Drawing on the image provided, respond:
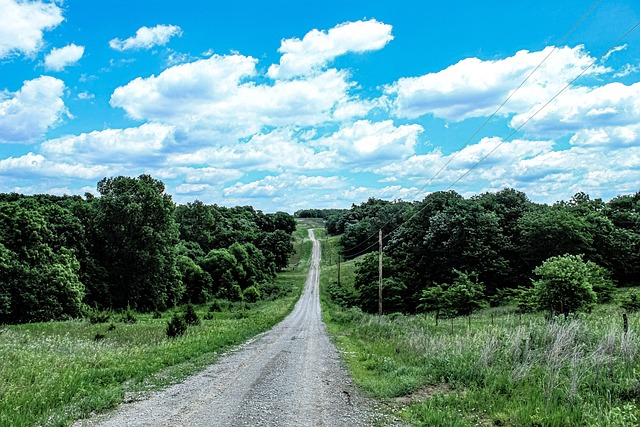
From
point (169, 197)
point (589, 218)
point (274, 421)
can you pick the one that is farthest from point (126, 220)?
point (589, 218)

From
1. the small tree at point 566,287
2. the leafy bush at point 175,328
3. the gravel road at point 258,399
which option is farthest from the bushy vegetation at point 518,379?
the leafy bush at point 175,328

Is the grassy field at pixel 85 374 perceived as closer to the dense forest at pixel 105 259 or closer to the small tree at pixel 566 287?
the small tree at pixel 566 287

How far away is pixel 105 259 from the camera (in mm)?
49219

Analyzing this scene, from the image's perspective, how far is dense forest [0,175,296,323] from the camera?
118 feet

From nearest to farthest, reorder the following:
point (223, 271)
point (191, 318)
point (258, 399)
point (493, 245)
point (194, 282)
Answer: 1. point (258, 399)
2. point (191, 318)
3. point (493, 245)
4. point (194, 282)
5. point (223, 271)

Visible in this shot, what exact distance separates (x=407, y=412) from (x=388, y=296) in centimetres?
4841

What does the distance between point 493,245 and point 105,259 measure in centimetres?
4944

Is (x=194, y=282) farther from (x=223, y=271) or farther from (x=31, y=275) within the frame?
(x=31, y=275)

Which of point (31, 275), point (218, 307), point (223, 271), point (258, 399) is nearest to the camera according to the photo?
point (258, 399)

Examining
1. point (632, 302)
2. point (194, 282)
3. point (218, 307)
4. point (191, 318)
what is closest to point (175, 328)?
point (191, 318)

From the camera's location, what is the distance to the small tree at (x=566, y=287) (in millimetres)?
19734

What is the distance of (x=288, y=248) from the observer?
103812mm

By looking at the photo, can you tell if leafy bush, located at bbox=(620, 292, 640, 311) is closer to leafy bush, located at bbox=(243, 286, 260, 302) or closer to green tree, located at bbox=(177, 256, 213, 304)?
leafy bush, located at bbox=(243, 286, 260, 302)

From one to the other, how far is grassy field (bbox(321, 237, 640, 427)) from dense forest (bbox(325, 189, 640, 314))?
121 feet
